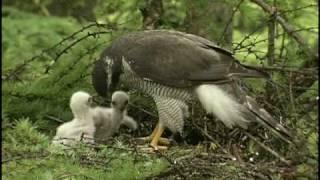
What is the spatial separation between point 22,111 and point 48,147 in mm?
1464

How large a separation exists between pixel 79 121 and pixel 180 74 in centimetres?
147

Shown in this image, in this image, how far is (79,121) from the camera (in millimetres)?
6465

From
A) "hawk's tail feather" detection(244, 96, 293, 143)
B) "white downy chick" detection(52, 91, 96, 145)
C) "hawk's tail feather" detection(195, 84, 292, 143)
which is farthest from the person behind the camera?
"white downy chick" detection(52, 91, 96, 145)

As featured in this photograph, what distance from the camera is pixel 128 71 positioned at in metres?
5.44

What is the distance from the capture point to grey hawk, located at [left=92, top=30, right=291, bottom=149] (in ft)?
16.6

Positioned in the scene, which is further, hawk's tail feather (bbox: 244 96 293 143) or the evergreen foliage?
hawk's tail feather (bbox: 244 96 293 143)

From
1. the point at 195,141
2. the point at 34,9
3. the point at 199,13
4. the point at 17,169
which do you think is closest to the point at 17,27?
the point at 34,9

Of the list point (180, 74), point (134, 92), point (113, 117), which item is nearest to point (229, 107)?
point (180, 74)

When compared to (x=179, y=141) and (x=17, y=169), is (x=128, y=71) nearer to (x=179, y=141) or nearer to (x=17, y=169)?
(x=179, y=141)

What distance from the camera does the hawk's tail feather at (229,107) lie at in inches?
194

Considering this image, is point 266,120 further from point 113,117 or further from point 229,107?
point 113,117

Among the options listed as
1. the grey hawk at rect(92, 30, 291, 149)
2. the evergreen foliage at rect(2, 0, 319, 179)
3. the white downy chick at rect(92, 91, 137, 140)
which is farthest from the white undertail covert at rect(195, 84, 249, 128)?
the white downy chick at rect(92, 91, 137, 140)

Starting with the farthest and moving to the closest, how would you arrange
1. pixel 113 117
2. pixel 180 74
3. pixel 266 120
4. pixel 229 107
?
pixel 113 117 → pixel 180 74 → pixel 229 107 → pixel 266 120

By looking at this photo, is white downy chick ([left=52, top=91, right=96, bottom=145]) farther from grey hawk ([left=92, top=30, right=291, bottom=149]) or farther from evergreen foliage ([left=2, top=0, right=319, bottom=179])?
grey hawk ([left=92, top=30, right=291, bottom=149])
